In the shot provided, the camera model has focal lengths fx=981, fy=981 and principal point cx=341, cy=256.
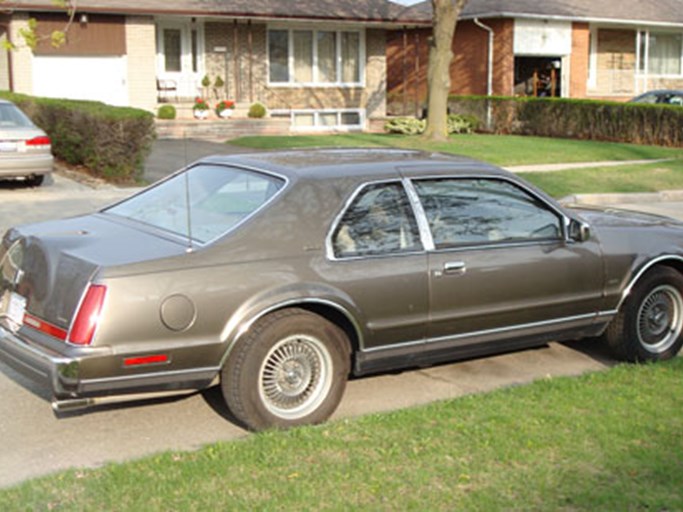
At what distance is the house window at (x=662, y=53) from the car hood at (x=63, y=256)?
3912 cm

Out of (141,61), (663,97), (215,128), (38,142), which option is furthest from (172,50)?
(38,142)

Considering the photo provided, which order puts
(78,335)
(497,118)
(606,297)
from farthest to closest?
1. (497,118)
2. (606,297)
3. (78,335)

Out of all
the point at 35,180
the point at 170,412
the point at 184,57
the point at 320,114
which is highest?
the point at 184,57

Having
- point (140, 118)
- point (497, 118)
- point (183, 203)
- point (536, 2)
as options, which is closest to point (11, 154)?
point (140, 118)

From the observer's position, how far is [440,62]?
25578 millimetres

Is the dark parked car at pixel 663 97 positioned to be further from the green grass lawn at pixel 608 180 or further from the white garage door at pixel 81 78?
the white garage door at pixel 81 78

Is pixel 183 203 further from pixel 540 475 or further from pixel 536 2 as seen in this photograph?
pixel 536 2

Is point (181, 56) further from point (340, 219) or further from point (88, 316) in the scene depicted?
point (88, 316)

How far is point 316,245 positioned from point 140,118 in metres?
11.8

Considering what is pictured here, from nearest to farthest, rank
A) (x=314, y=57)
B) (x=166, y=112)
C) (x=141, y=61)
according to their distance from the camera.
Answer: (x=166, y=112) → (x=141, y=61) → (x=314, y=57)

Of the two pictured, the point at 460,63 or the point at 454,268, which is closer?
the point at 454,268

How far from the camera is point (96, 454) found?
17.0ft

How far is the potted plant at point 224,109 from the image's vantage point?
28.8m

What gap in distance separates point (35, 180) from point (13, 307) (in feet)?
38.9
